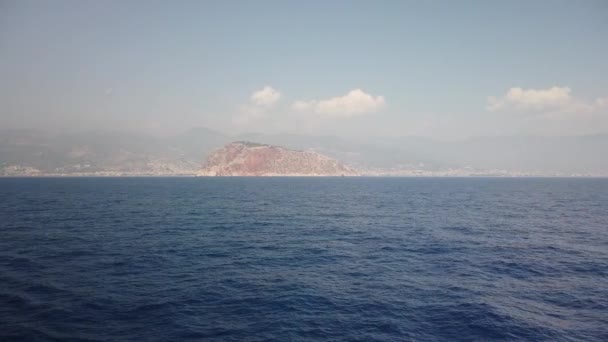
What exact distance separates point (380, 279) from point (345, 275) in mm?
3178

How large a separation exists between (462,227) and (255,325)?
4675cm

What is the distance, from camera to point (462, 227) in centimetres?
5762

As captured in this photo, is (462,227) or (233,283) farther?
(462,227)

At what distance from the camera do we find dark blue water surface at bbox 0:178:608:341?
69.4 ft

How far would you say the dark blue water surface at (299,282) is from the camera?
21141 mm

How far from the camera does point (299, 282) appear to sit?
2984cm

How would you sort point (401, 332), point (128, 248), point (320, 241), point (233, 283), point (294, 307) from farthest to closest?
point (320, 241) < point (128, 248) < point (233, 283) < point (294, 307) < point (401, 332)

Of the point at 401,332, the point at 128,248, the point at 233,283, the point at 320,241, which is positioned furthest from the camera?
the point at 320,241

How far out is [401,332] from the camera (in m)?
20.8

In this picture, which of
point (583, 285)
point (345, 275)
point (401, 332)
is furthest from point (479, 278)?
point (401, 332)

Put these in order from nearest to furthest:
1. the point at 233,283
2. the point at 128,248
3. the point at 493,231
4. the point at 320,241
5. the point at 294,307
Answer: the point at 294,307
the point at 233,283
the point at 128,248
the point at 320,241
the point at 493,231

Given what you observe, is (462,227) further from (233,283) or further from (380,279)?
(233,283)

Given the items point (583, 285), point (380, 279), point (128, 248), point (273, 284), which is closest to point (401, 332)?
point (380, 279)

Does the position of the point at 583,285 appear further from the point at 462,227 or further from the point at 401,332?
the point at 462,227
